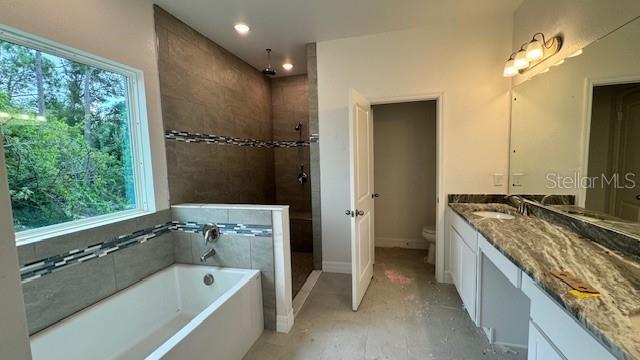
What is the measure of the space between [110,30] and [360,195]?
2.22m

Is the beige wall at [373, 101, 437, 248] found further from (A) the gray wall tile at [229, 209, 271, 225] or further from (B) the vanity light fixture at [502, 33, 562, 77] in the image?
(A) the gray wall tile at [229, 209, 271, 225]

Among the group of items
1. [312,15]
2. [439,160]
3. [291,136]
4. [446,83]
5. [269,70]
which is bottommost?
[439,160]

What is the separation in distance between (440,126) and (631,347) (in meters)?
2.19

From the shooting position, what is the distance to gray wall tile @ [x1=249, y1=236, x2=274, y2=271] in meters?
2.02

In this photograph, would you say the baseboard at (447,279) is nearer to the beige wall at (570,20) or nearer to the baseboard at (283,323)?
the baseboard at (283,323)

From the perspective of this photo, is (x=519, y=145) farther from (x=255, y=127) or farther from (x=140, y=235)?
(x=140, y=235)

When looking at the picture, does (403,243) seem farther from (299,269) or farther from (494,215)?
(494,215)

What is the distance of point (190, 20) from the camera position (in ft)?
7.82

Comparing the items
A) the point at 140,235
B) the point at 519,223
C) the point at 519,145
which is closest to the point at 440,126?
the point at 519,145

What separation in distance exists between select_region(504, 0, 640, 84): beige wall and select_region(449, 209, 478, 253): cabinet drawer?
1314 millimetres

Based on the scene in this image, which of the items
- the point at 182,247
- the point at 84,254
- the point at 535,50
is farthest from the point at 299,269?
the point at 535,50

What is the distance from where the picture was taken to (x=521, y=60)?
2.16 metres

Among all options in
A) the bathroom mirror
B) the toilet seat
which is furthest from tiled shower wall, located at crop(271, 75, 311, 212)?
the bathroom mirror

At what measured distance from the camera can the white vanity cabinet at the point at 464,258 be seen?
76.1 inches
